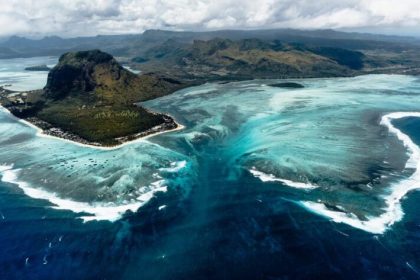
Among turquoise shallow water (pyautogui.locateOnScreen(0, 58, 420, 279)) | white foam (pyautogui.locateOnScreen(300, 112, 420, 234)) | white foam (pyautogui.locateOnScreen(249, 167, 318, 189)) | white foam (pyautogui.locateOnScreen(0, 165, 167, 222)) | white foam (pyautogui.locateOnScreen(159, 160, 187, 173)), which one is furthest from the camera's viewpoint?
white foam (pyautogui.locateOnScreen(159, 160, 187, 173))

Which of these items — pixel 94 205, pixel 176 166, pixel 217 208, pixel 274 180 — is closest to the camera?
pixel 217 208

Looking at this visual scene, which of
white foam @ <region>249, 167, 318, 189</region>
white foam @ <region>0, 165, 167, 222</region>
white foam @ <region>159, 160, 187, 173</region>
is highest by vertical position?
white foam @ <region>249, 167, 318, 189</region>

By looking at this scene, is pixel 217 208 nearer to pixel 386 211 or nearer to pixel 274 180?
pixel 274 180

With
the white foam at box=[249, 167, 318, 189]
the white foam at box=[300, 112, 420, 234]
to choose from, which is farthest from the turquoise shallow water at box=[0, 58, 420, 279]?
the white foam at box=[249, 167, 318, 189]

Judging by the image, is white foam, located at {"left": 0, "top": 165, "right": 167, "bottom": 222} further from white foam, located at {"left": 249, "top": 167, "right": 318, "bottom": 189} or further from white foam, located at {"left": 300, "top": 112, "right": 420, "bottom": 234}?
white foam, located at {"left": 300, "top": 112, "right": 420, "bottom": 234}

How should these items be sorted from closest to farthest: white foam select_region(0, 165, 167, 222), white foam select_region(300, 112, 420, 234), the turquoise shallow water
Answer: the turquoise shallow water, white foam select_region(300, 112, 420, 234), white foam select_region(0, 165, 167, 222)

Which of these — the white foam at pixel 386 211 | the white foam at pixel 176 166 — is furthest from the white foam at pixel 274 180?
the white foam at pixel 176 166

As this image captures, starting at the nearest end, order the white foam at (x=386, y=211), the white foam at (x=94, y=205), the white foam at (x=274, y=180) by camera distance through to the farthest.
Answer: the white foam at (x=386, y=211) → the white foam at (x=94, y=205) → the white foam at (x=274, y=180)

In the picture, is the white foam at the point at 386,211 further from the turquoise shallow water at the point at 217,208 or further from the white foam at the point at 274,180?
the white foam at the point at 274,180

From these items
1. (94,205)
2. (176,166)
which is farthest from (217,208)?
(176,166)
